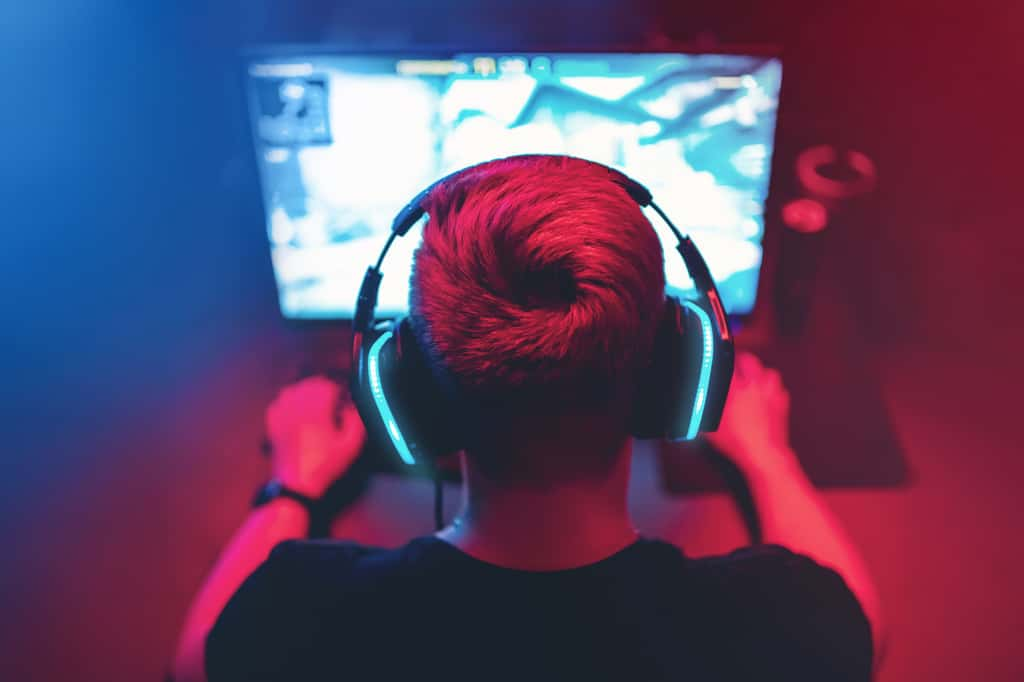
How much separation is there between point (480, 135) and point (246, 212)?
0.47m

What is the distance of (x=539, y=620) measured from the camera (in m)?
0.54

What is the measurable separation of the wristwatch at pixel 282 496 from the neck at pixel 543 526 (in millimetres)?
274

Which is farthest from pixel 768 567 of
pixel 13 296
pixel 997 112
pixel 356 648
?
pixel 13 296

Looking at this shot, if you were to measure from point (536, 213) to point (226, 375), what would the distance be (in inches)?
27.7

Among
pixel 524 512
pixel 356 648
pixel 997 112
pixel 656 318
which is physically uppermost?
pixel 997 112

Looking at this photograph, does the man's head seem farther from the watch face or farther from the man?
the watch face

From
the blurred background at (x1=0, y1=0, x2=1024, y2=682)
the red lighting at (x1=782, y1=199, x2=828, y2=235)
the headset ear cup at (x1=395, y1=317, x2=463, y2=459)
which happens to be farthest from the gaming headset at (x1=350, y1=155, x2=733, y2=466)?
the red lighting at (x1=782, y1=199, x2=828, y2=235)

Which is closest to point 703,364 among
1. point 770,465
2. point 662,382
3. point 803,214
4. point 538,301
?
point 662,382

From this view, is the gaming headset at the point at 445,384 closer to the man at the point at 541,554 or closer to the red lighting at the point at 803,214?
the man at the point at 541,554

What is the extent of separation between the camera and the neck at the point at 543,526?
22.2 inches

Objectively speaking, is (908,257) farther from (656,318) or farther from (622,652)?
(622,652)

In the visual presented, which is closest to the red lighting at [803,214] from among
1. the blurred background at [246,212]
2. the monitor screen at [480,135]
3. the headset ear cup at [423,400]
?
the blurred background at [246,212]

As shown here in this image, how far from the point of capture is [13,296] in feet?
3.44

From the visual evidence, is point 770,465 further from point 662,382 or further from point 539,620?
point 539,620
